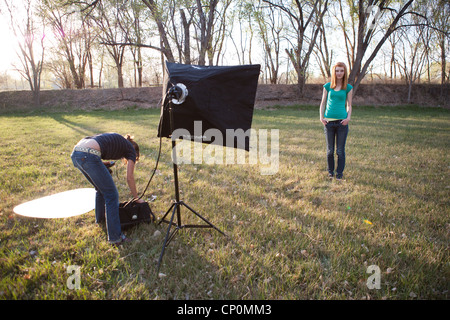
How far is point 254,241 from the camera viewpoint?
326 cm

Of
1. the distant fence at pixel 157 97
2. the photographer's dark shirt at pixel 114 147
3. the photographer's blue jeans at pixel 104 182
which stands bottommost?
the photographer's blue jeans at pixel 104 182

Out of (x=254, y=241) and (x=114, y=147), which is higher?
(x=114, y=147)

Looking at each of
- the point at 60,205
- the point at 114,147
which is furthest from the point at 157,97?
the point at 114,147

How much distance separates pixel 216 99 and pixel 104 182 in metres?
1.86

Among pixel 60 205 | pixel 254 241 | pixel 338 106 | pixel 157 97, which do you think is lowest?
pixel 254 241

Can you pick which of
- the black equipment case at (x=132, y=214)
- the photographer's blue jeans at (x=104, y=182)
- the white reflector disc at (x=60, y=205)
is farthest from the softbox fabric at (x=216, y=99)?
the white reflector disc at (x=60, y=205)

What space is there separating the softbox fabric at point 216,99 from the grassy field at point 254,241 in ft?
5.08

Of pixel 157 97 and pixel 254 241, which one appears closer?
pixel 254 241

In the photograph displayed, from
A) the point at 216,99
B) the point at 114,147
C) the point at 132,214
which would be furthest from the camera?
the point at 132,214

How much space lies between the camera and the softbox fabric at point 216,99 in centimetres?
264

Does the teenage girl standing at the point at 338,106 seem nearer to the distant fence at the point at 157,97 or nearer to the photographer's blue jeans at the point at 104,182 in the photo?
the photographer's blue jeans at the point at 104,182

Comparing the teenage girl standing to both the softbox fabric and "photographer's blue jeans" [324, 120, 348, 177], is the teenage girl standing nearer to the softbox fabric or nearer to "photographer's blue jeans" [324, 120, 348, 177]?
"photographer's blue jeans" [324, 120, 348, 177]

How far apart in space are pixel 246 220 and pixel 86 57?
38.3 m

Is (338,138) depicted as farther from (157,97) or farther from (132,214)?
(157,97)
